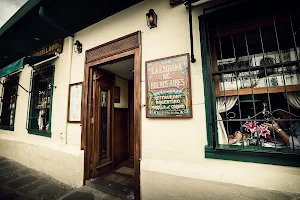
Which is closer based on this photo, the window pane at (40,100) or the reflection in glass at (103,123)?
the reflection in glass at (103,123)

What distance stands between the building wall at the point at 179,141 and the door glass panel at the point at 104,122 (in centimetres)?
202

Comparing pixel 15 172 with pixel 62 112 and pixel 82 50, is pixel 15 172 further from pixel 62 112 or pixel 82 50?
pixel 82 50

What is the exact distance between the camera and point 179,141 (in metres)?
2.29

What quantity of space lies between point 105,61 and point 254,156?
3372 mm

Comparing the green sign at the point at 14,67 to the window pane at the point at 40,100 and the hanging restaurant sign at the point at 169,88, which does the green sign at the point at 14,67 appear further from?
the hanging restaurant sign at the point at 169,88

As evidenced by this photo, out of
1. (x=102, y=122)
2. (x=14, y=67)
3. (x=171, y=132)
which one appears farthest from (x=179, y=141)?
(x=14, y=67)

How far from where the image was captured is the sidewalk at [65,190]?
1.74m

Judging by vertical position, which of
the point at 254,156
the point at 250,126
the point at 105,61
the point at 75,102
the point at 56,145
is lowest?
the point at 56,145

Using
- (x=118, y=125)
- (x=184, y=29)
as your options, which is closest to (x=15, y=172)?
(x=118, y=125)

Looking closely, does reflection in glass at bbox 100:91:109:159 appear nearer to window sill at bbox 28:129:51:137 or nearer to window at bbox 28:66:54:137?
window sill at bbox 28:129:51:137

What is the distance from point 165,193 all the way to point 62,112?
3.42 metres

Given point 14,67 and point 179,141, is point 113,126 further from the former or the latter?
point 14,67

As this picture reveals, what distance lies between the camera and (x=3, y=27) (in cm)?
439

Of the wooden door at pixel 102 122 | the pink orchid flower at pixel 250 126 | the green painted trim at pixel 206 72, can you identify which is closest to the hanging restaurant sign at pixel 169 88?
the green painted trim at pixel 206 72
